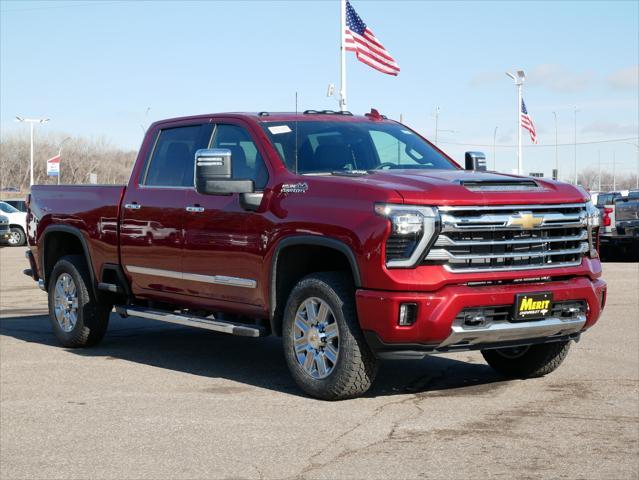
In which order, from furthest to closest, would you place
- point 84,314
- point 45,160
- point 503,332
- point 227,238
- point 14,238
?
point 45,160
point 14,238
point 84,314
point 227,238
point 503,332

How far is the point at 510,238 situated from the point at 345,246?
3.70 feet

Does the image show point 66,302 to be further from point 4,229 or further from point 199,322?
point 4,229

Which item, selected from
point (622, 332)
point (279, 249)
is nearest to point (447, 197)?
point (279, 249)

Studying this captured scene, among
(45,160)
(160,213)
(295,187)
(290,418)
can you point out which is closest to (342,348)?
(290,418)

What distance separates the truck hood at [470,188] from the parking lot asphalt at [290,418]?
4.58 ft

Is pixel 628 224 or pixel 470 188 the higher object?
pixel 470 188

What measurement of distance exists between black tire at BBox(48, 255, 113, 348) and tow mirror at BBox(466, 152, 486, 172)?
12.2ft

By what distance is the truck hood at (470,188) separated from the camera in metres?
6.98

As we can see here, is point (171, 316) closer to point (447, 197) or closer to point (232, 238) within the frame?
point (232, 238)

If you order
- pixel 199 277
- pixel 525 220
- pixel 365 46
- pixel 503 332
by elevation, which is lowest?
pixel 503 332

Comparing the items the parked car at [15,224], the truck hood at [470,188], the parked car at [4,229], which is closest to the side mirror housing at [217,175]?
the truck hood at [470,188]

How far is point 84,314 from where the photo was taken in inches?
400

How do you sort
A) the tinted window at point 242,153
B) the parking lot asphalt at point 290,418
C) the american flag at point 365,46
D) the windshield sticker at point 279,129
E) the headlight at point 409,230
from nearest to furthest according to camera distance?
the parking lot asphalt at point 290,418 → the headlight at point 409,230 → the tinted window at point 242,153 → the windshield sticker at point 279,129 → the american flag at point 365,46

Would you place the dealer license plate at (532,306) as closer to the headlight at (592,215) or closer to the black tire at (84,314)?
the headlight at (592,215)
